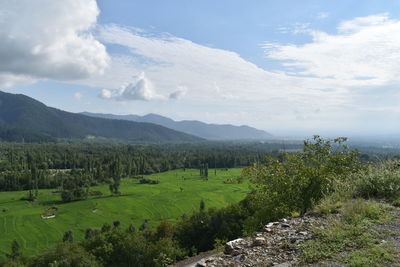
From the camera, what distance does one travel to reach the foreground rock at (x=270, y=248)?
7.73 meters

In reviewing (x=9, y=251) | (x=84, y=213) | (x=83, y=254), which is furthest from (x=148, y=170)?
(x=83, y=254)

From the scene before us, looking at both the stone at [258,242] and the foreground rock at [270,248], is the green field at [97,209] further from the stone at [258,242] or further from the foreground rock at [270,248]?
the stone at [258,242]

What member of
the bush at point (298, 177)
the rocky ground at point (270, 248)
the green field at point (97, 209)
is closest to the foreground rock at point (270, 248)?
the rocky ground at point (270, 248)

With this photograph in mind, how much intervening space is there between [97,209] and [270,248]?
98556 mm

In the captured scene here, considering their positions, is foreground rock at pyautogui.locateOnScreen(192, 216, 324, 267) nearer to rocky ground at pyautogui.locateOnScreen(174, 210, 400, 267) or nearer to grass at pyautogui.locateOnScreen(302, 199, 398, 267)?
rocky ground at pyautogui.locateOnScreen(174, 210, 400, 267)

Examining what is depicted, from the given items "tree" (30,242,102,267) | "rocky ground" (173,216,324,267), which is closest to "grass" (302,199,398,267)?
"rocky ground" (173,216,324,267)

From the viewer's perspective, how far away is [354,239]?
8125 mm

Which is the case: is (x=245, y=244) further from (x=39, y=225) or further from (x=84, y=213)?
(x=84, y=213)

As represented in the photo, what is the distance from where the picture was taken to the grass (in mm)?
6922

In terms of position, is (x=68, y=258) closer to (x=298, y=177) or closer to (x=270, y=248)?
(x=298, y=177)

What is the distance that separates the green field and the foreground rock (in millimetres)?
69963

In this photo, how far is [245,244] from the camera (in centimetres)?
914

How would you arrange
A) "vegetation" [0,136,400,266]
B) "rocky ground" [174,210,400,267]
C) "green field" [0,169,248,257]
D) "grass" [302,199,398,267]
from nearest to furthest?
"grass" [302,199,398,267]
"rocky ground" [174,210,400,267]
"vegetation" [0,136,400,266]
"green field" [0,169,248,257]

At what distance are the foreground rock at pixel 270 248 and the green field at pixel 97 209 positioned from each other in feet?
230
